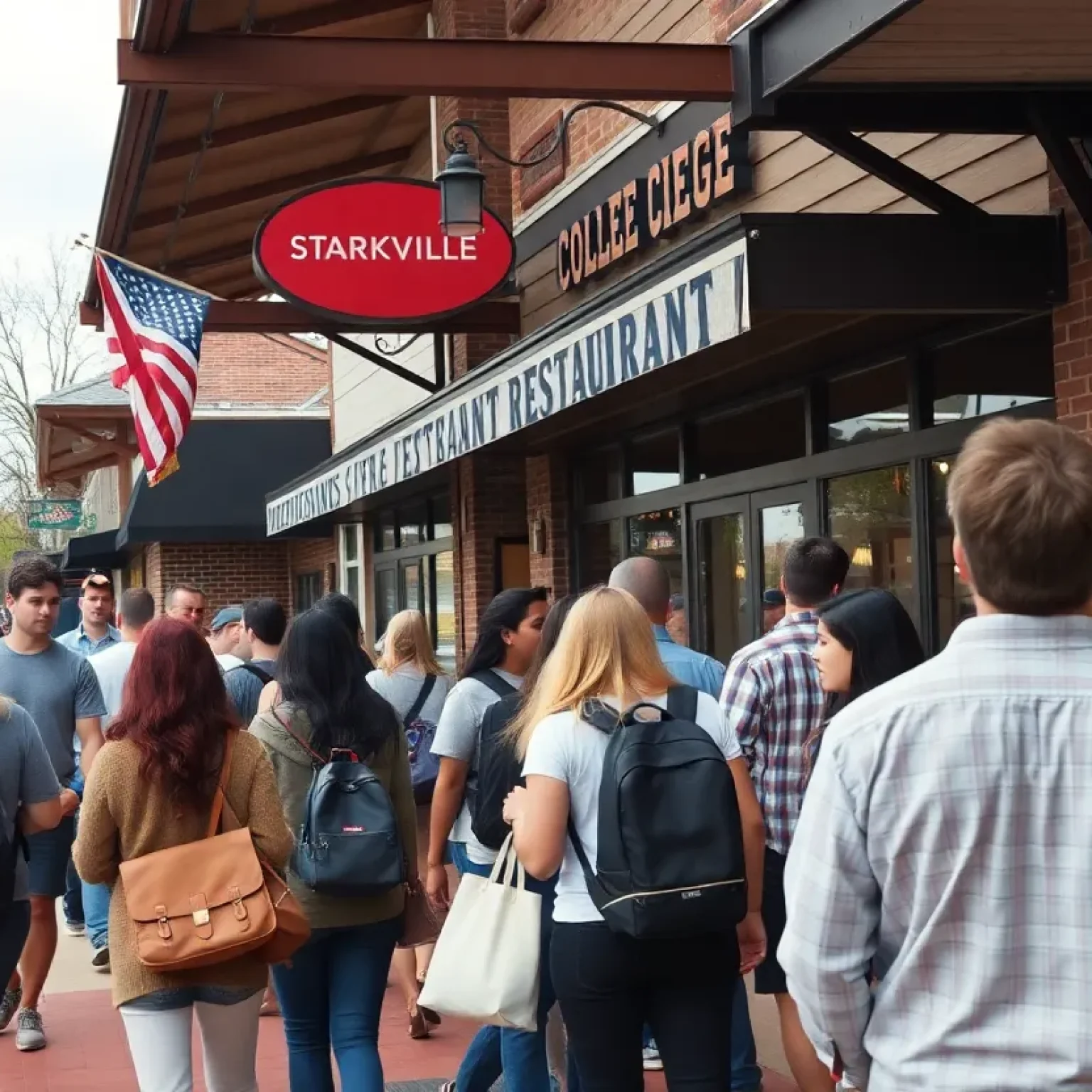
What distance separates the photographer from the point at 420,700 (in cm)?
648

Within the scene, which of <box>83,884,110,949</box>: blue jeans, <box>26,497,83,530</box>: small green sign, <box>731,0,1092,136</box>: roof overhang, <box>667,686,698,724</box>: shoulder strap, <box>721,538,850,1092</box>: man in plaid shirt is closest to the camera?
<box>667,686,698,724</box>: shoulder strap

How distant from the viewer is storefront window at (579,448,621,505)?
1216 centimetres

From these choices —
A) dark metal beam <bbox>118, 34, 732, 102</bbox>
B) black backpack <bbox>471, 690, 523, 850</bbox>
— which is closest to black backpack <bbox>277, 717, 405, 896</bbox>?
black backpack <bbox>471, 690, 523, 850</bbox>

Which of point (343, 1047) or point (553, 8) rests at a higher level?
point (553, 8)

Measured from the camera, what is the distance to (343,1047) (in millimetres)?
4453

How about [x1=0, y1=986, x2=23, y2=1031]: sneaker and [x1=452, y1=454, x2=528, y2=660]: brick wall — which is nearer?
[x1=0, y1=986, x2=23, y2=1031]: sneaker

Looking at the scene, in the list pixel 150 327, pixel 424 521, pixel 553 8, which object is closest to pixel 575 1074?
pixel 150 327

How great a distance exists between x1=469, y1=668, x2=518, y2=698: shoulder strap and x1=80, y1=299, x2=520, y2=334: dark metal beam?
6841 millimetres

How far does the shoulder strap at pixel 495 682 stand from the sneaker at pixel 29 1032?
109 inches

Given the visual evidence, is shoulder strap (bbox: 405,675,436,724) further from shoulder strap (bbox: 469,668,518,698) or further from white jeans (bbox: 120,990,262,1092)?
white jeans (bbox: 120,990,262,1092)

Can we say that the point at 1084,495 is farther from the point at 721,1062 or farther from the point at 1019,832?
the point at 721,1062

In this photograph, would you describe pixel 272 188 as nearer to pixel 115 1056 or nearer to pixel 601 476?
pixel 601 476

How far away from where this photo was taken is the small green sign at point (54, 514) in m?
41.0

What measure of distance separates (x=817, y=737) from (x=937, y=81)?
2.66 metres
